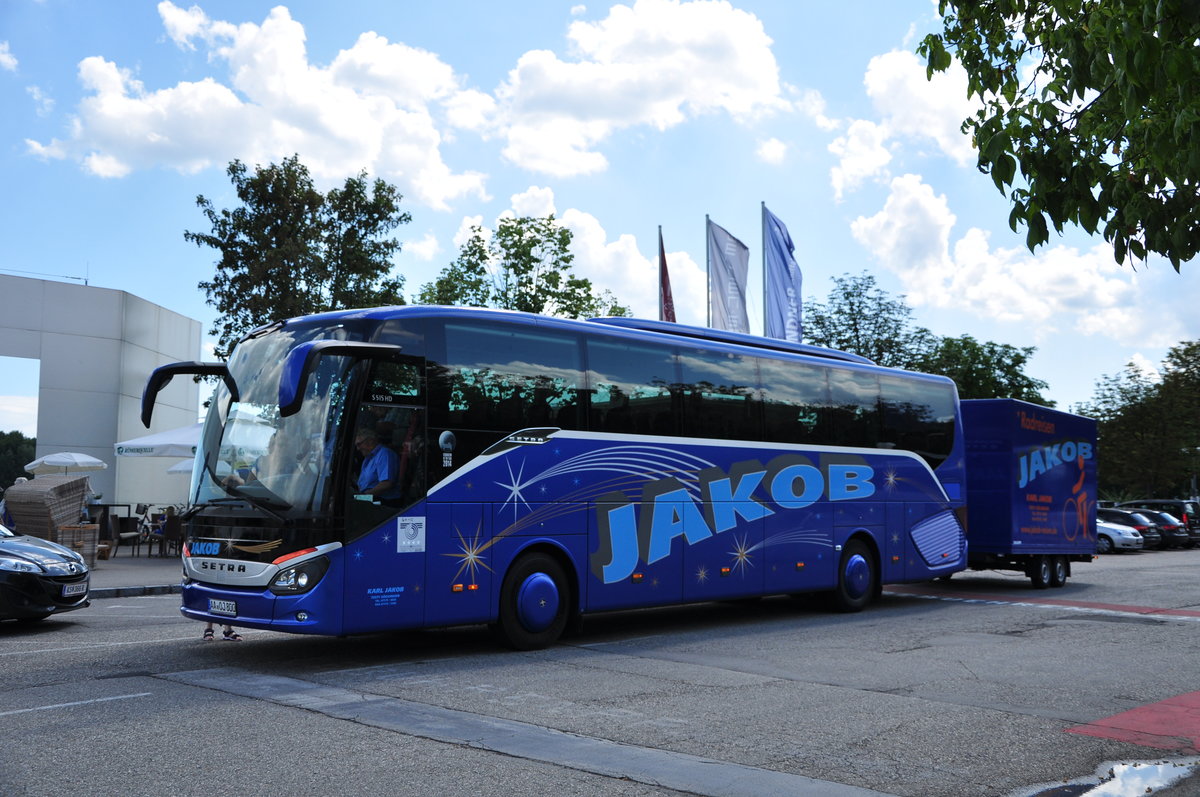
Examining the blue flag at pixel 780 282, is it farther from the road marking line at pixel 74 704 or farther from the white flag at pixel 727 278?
the road marking line at pixel 74 704

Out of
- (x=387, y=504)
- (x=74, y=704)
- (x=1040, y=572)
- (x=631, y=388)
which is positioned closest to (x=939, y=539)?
(x=1040, y=572)

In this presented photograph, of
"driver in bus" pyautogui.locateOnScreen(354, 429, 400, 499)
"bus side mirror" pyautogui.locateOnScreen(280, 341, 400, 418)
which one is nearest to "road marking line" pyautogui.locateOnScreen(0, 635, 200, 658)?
"driver in bus" pyautogui.locateOnScreen(354, 429, 400, 499)

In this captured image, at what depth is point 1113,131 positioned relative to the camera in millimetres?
7324

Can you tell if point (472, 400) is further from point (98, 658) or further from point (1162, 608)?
point (1162, 608)

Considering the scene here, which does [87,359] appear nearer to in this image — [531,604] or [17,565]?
[17,565]

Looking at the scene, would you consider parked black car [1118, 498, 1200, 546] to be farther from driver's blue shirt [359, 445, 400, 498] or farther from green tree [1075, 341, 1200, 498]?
driver's blue shirt [359, 445, 400, 498]

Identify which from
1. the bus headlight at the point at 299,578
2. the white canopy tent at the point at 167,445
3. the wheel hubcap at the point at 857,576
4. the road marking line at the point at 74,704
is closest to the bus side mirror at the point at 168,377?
the bus headlight at the point at 299,578

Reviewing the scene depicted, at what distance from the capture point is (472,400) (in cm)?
1135

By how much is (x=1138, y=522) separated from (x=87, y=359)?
1455 inches

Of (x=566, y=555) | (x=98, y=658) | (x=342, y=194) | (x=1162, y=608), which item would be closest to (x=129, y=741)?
(x=98, y=658)

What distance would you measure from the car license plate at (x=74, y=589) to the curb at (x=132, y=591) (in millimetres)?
5087

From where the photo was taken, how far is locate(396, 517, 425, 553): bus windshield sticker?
1064 cm

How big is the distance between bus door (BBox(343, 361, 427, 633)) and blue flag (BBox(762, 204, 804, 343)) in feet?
66.5

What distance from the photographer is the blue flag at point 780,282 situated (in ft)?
99.0
